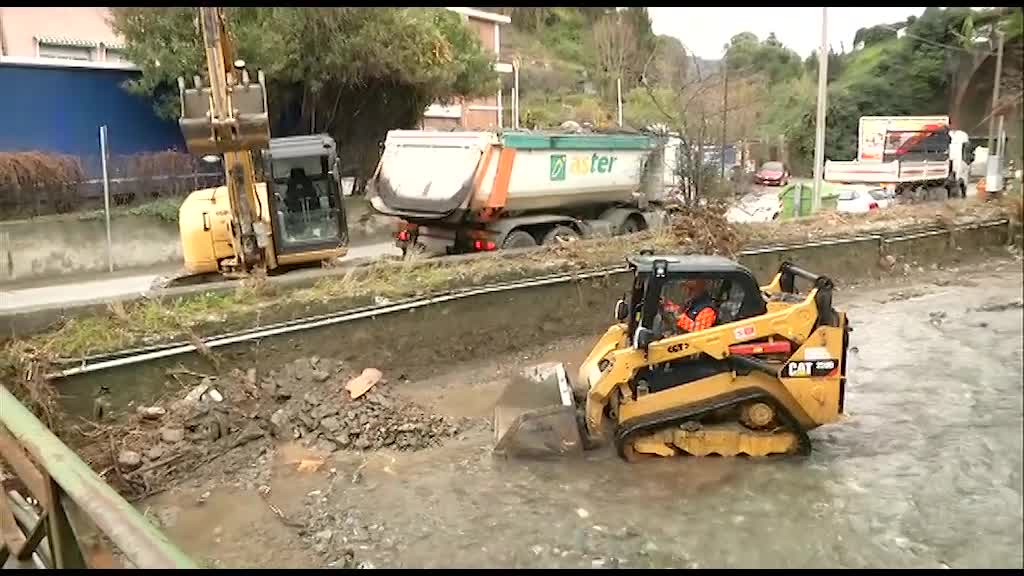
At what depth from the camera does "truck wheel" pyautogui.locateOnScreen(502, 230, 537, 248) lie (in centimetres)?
913

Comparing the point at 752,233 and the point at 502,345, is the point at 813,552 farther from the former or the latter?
the point at 752,233

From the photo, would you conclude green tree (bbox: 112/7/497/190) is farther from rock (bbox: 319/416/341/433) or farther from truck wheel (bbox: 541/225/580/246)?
rock (bbox: 319/416/341/433)

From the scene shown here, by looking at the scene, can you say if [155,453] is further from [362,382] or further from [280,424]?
[362,382]

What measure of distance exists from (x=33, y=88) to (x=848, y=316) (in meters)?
9.90

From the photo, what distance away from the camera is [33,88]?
1034 centimetres

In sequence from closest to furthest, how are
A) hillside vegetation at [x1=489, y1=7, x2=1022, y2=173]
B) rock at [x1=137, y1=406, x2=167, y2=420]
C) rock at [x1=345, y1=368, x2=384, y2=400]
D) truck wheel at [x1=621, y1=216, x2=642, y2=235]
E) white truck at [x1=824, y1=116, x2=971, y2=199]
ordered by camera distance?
1. hillside vegetation at [x1=489, y1=7, x2=1022, y2=173]
2. white truck at [x1=824, y1=116, x2=971, y2=199]
3. rock at [x1=137, y1=406, x2=167, y2=420]
4. rock at [x1=345, y1=368, x2=384, y2=400]
5. truck wheel at [x1=621, y1=216, x2=642, y2=235]

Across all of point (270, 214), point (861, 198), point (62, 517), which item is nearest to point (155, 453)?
point (270, 214)

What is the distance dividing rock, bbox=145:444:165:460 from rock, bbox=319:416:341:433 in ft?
3.23

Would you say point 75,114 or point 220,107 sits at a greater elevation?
point 75,114

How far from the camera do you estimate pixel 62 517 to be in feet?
5.46

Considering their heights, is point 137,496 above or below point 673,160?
below

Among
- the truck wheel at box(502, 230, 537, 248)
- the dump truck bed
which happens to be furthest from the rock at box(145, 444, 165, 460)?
the truck wheel at box(502, 230, 537, 248)

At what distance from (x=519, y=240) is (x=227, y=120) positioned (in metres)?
5.39

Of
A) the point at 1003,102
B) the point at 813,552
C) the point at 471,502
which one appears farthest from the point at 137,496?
the point at 1003,102
